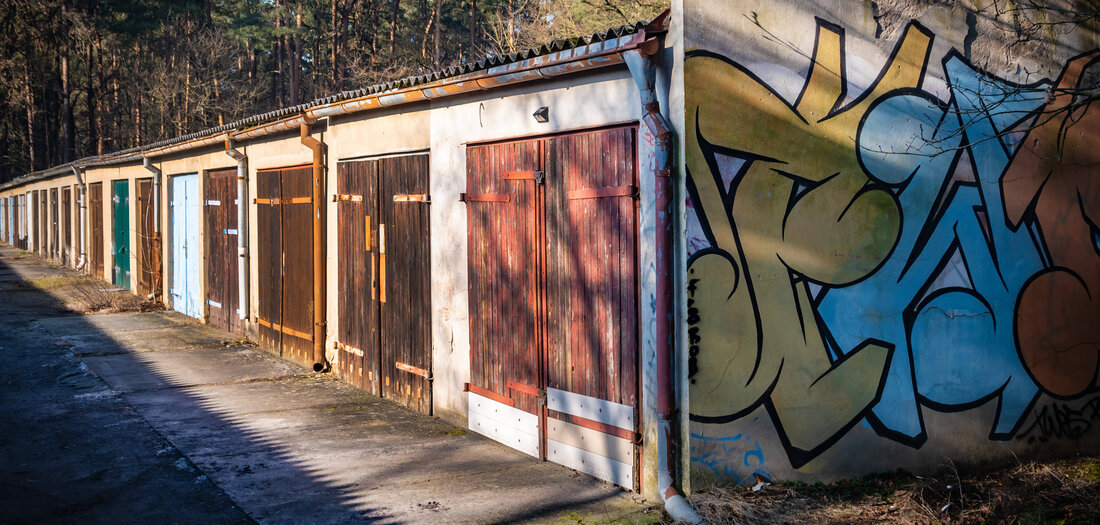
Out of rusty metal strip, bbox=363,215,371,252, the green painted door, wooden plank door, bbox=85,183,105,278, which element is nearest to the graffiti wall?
rusty metal strip, bbox=363,215,371,252

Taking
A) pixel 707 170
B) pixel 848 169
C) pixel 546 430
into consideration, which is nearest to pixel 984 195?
pixel 848 169

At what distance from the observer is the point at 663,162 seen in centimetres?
514

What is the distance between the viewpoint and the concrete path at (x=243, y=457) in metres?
5.20

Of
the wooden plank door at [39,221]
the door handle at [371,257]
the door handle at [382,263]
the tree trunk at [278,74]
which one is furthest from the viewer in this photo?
the tree trunk at [278,74]

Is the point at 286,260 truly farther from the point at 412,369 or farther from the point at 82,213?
the point at 82,213

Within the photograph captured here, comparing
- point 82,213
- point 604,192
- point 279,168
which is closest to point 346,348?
point 279,168

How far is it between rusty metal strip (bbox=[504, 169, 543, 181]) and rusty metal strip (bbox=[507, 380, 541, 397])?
157 centimetres

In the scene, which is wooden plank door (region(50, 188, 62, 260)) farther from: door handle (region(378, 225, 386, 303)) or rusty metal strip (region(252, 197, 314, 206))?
door handle (region(378, 225, 386, 303))

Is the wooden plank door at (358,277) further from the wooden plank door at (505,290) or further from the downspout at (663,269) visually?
the downspout at (663,269)

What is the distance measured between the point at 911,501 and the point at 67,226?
26.7 metres

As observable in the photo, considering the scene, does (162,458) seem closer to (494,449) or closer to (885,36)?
(494,449)

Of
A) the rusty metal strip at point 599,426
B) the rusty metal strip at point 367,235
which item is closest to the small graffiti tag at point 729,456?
the rusty metal strip at point 599,426

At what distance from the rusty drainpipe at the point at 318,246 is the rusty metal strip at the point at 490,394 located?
10.4 ft

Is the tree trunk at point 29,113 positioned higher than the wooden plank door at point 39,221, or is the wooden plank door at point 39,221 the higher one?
the tree trunk at point 29,113
